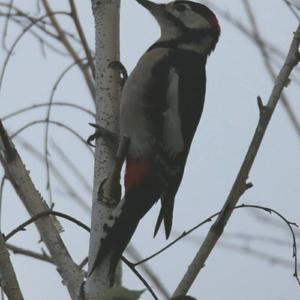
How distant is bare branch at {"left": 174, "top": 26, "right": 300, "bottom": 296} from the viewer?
183 cm

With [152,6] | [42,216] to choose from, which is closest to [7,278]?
[42,216]

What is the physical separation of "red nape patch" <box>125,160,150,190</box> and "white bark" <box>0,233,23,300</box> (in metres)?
0.79

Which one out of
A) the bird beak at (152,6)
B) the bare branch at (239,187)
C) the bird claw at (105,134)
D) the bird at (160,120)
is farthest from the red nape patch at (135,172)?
the bird beak at (152,6)

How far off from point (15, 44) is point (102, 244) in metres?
1.24

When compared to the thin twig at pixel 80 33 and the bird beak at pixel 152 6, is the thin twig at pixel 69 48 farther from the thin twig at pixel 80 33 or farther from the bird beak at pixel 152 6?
the bird beak at pixel 152 6

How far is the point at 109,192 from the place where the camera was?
203 cm

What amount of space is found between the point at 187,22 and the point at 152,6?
190 millimetres

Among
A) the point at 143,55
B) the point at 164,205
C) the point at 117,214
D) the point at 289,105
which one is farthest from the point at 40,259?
the point at 289,105

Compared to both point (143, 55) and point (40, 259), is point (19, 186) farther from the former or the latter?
point (143, 55)

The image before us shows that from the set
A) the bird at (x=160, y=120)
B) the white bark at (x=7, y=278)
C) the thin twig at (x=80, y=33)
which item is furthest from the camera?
the thin twig at (x=80, y=33)

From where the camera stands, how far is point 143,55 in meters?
2.99

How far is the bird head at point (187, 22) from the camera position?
3291 millimetres

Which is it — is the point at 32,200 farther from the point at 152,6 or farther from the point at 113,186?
the point at 152,6

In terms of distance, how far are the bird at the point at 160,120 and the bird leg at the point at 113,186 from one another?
0.52ft
